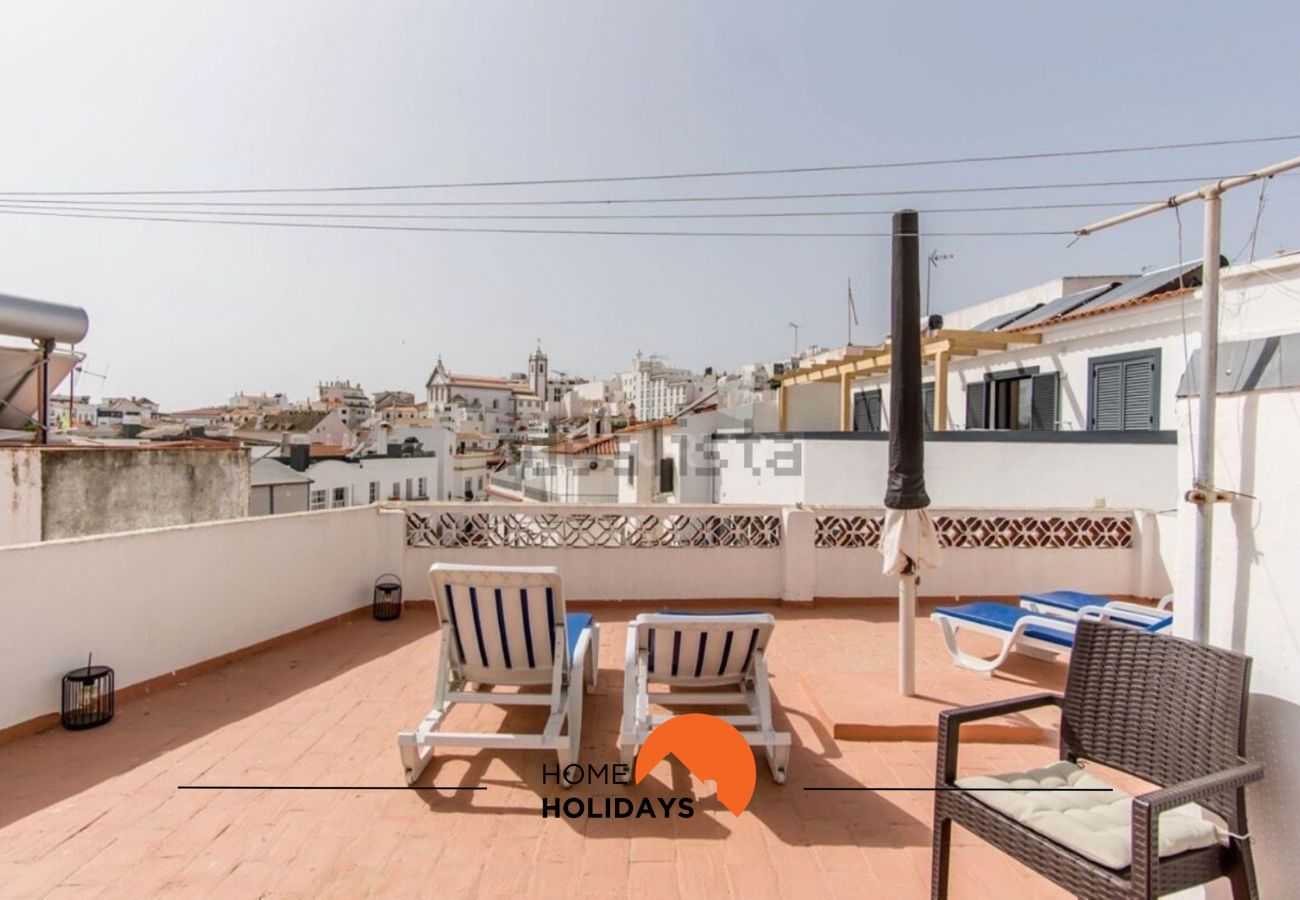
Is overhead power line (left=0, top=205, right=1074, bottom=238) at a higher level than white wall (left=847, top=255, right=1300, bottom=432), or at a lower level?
higher

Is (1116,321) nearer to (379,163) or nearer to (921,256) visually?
(921,256)

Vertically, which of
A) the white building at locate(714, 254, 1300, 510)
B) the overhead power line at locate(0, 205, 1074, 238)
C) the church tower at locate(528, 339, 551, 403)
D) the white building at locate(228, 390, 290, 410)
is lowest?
the white building at locate(714, 254, 1300, 510)

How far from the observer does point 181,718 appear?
12.5 feet

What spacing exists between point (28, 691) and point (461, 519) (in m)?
3.35

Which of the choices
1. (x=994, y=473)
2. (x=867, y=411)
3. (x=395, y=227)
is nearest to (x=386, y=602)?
(x=395, y=227)

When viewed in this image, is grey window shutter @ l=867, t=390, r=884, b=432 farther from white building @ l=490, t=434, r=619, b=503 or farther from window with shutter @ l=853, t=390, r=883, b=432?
→ white building @ l=490, t=434, r=619, b=503

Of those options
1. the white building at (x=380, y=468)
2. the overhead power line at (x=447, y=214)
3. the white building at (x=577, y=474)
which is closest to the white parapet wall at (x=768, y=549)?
the overhead power line at (x=447, y=214)

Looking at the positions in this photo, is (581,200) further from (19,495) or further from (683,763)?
(683,763)

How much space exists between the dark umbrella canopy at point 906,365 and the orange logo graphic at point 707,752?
1747mm

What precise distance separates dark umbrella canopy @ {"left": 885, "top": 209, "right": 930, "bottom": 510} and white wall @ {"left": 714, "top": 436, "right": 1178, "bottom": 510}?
478 centimetres

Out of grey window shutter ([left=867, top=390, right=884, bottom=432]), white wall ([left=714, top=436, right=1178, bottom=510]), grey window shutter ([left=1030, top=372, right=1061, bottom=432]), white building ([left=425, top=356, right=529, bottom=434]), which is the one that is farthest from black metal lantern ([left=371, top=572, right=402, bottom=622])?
white building ([left=425, top=356, right=529, bottom=434])

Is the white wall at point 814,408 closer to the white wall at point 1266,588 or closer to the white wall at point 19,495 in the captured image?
the white wall at point 19,495

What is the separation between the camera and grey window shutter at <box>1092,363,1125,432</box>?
9.13m

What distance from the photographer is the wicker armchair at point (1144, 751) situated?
63.9 inches
